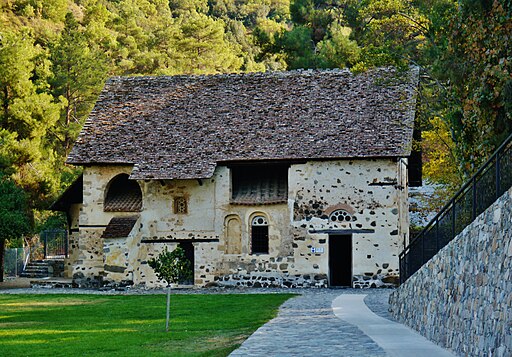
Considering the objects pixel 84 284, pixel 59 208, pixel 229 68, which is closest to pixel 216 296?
pixel 84 284

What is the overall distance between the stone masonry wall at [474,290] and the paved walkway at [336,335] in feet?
1.67

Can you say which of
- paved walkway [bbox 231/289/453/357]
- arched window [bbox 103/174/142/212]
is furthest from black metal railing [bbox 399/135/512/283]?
arched window [bbox 103/174/142/212]

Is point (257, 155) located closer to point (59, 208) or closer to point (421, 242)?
point (59, 208)

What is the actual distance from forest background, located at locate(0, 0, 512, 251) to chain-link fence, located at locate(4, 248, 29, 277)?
1.86 m

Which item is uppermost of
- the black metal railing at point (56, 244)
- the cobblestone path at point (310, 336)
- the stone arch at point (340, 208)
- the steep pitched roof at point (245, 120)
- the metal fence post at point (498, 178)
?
the steep pitched roof at point (245, 120)

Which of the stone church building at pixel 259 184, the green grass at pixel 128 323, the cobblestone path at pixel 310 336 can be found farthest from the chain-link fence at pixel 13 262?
the cobblestone path at pixel 310 336

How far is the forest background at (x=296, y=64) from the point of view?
22375 mm

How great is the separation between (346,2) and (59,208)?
94.2ft

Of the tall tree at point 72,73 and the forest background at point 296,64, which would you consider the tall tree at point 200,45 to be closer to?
the forest background at point 296,64

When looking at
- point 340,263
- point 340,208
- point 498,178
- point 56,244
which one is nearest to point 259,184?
point 340,208

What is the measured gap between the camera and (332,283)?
125ft

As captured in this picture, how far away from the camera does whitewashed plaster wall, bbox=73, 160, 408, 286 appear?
118 feet

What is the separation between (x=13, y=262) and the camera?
4928 cm

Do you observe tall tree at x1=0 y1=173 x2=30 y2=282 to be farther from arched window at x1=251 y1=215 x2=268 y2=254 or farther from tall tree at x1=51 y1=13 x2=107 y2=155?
tall tree at x1=51 y1=13 x2=107 y2=155
